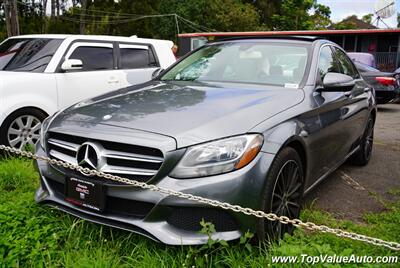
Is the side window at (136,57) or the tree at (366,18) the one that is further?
the tree at (366,18)

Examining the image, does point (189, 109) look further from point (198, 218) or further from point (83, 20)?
point (83, 20)

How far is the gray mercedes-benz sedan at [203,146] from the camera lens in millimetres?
2303

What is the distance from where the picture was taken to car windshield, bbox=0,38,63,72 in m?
5.24

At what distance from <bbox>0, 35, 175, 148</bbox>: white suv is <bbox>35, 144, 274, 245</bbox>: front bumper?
8.00ft

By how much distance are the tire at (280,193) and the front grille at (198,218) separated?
21 cm

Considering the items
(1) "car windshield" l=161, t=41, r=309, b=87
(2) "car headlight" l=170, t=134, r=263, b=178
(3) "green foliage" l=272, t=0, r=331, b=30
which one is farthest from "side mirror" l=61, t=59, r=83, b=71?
(3) "green foliage" l=272, t=0, r=331, b=30

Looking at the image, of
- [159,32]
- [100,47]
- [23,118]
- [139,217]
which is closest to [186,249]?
[139,217]

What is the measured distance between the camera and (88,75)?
18.5ft

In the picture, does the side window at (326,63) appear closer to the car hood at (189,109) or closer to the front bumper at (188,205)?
the car hood at (189,109)

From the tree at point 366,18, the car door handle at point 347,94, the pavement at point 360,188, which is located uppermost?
the tree at point 366,18

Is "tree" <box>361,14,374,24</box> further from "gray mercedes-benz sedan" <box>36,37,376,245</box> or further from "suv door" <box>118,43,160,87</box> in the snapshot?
"gray mercedes-benz sedan" <box>36,37,376,245</box>

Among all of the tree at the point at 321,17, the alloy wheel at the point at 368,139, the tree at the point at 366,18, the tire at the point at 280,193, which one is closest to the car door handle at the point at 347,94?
the alloy wheel at the point at 368,139

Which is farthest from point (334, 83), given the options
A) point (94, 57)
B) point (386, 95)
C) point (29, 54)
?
point (386, 95)

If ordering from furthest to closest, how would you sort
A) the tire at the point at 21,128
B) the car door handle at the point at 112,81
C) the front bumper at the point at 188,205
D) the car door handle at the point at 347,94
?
the car door handle at the point at 112,81 → the tire at the point at 21,128 → the car door handle at the point at 347,94 → the front bumper at the point at 188,205
